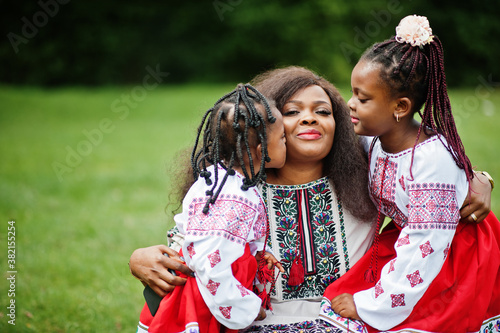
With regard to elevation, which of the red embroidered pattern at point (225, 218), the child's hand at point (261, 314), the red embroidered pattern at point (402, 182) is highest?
the red embroidered pattern at point (402, 182)

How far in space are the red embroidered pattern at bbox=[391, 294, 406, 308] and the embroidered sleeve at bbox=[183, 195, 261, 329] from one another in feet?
1.96

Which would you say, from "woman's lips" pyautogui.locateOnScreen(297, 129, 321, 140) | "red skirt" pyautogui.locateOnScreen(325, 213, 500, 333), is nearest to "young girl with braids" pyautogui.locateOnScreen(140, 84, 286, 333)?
"woman's lips" pyautogui.locateOnScreen(297, 129, 321, 140)

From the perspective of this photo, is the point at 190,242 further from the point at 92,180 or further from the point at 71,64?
the point at 71,64

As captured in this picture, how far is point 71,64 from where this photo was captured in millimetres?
18797

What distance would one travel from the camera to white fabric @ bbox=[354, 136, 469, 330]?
7.34 feet

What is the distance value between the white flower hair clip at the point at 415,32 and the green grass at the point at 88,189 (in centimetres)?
131

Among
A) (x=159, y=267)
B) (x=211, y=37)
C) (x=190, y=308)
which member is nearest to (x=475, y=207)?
(x=190, y=308)

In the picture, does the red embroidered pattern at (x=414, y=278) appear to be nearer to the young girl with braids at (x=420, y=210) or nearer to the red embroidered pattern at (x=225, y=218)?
the young girl with braids at (x=420, y=210)

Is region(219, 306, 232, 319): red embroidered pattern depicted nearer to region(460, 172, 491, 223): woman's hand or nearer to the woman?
the woman

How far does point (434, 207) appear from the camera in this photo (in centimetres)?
223

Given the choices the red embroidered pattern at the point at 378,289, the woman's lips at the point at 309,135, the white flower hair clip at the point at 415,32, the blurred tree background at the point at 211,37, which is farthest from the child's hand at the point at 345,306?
the blurred tree background at the point at 211,37

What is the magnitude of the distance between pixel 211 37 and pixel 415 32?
19481 millimetres

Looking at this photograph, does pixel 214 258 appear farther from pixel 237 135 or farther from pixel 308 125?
pixel 308 125

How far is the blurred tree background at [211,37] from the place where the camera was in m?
17.2
